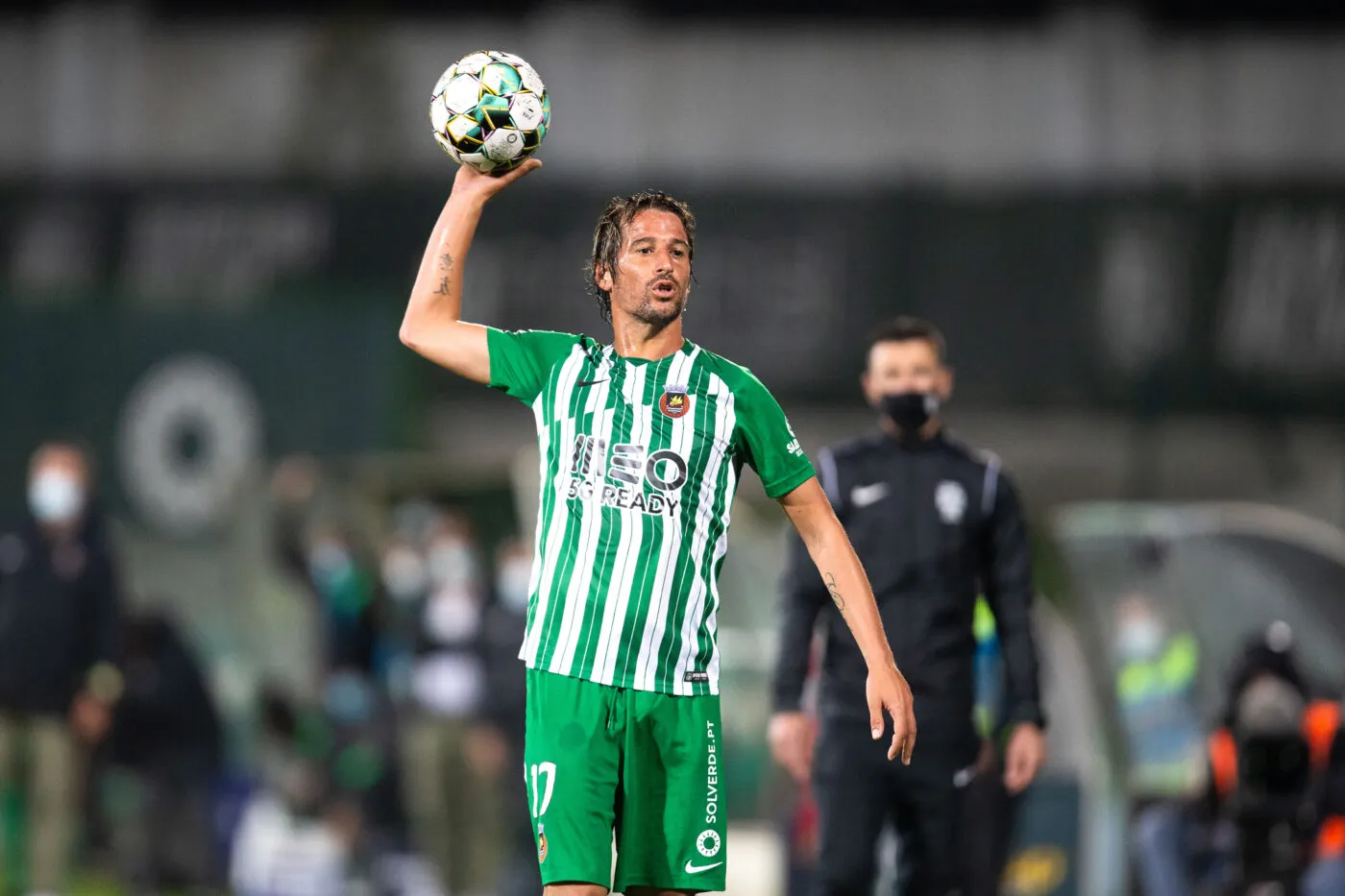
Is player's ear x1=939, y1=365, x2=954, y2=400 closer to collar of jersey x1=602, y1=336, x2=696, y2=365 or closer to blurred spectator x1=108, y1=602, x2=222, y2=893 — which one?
collar of jersey x1=602, y1=336, x2=696, y2=365

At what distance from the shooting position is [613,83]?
22.6 metres

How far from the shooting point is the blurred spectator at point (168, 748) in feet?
37.0

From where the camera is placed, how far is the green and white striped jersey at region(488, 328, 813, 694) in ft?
13.8

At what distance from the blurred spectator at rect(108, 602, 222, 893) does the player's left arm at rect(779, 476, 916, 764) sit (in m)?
7.66

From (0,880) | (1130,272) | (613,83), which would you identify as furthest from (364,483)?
(613,83)

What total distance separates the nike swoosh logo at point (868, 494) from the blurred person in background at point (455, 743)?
4.99 meters

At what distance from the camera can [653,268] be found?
4.26m

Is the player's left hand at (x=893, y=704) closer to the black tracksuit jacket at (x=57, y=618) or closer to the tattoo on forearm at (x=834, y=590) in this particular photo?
the tattoo on forearm at (x=834, y=590)

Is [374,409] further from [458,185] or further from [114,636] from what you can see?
[458,185]

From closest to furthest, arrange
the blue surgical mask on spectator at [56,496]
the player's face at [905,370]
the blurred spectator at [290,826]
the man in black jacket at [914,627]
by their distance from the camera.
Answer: the man in black jacket at [914,627] → the player's face at [905,370] → the blue surgical mask on spectator at [56,496] → the blurred spectator at [290,826]

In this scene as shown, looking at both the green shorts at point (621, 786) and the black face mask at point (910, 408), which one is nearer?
the green shorts at point (621, 786)

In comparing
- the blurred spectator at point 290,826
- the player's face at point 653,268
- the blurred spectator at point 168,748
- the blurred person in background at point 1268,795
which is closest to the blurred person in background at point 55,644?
the blurred spectator at point 168,748

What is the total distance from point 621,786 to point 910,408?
7.64 feet

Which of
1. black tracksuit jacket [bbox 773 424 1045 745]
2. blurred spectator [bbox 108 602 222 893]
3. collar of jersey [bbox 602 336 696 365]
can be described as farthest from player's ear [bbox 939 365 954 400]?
blurred spectator [bbox 108 602 222 893]
